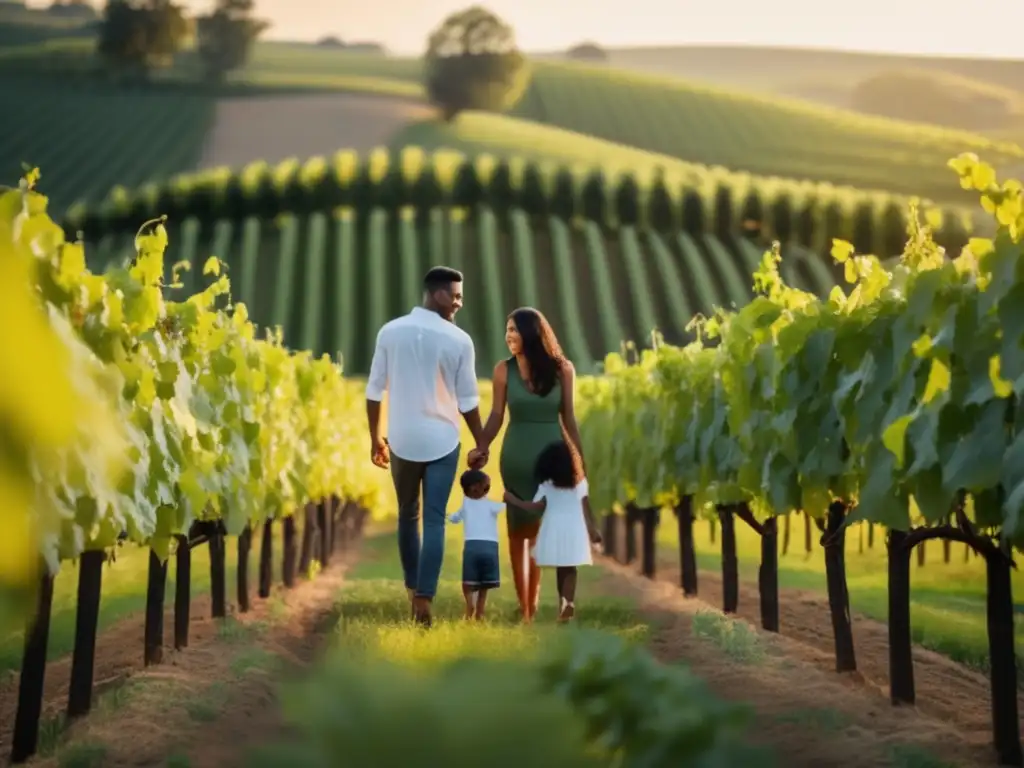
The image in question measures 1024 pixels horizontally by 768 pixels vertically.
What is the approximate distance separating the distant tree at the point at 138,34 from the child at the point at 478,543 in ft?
283

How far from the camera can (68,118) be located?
8331 centimetres

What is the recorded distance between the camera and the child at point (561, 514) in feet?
30.5

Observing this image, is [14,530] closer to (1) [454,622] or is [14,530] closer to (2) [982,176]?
(2) [982,176]

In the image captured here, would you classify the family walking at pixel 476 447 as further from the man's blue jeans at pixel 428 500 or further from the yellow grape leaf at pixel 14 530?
the yellow grape leaf at pixel 14 530

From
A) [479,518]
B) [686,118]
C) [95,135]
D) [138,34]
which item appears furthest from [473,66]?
[479,518]

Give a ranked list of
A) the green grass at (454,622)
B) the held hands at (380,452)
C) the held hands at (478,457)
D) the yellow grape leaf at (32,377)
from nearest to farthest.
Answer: the yellow grape leaf at (32,377) → the green grass at (454,622) → the held hands at (478,457) → the held hands at (380,452)

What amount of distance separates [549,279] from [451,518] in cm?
4972

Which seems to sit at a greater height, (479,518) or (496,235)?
(496,235)

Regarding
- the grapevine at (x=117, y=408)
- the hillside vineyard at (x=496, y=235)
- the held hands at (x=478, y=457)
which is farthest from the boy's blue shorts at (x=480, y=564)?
the hillside vineyard at (x=496, y=235)

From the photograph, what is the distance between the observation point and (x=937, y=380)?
5.88 metres

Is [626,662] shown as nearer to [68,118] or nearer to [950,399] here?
[950,399]

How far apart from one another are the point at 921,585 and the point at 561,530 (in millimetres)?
8795

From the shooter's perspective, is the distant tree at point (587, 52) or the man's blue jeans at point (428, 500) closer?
the man's blue jeans at point (428, 500)

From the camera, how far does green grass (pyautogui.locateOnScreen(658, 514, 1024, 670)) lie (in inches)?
458
